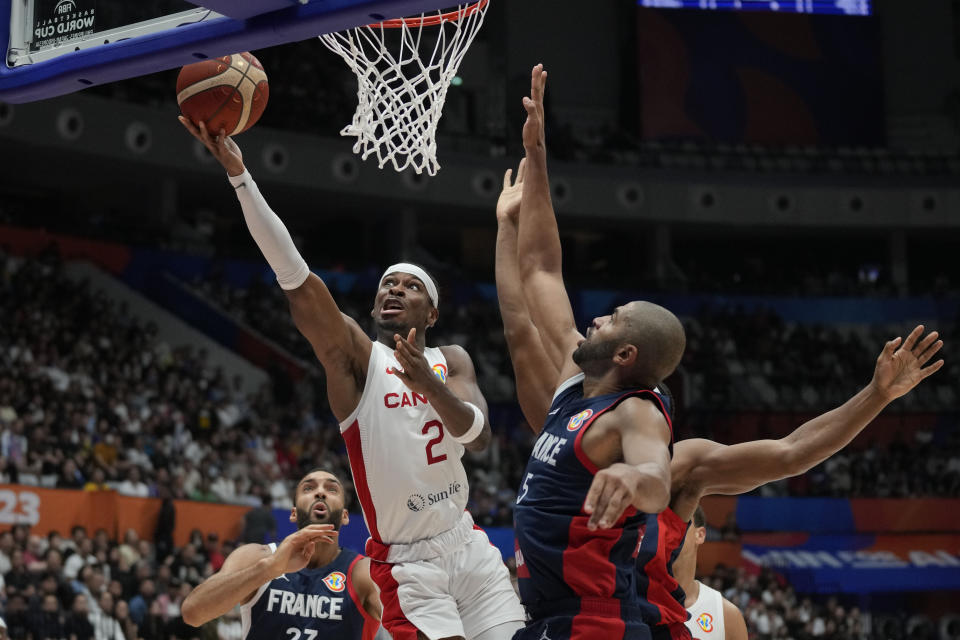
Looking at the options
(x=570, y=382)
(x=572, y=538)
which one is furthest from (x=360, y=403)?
(x=572, y=538)

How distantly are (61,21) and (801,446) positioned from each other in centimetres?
325

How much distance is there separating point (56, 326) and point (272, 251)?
41.5 feet

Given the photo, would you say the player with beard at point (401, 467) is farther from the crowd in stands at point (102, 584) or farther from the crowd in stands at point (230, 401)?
the crowd in stands at point (230, 401)

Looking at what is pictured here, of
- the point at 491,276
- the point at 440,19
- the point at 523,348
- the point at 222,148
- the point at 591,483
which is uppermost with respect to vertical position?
the point at 491,276

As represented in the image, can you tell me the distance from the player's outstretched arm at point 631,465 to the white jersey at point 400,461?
55.5 inches

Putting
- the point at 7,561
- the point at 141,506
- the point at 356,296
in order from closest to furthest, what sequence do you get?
the point at 7,561, the point at 141,506, the point at 356,296

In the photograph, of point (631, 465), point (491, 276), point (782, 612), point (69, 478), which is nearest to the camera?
point (631, 465)

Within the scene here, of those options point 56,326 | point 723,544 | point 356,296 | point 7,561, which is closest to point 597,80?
point 356,296

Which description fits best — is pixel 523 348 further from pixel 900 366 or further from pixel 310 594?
pixel 310 594

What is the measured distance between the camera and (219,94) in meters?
4.88

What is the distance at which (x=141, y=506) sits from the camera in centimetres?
1324

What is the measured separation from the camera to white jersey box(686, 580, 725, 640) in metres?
5.89

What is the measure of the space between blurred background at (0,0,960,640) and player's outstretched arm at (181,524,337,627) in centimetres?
560

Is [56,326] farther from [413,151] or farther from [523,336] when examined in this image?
[523,336]
